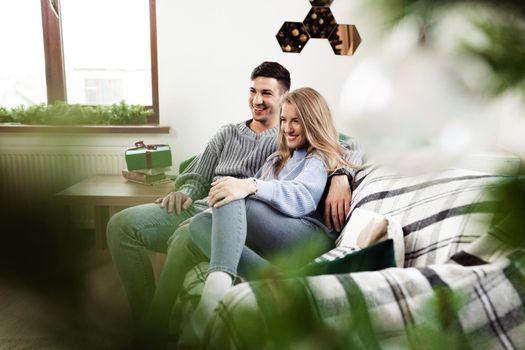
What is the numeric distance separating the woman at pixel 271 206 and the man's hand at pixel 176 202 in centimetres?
21

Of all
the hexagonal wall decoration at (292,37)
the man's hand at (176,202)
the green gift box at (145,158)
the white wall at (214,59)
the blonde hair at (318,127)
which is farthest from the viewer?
the white wall at (214,59)

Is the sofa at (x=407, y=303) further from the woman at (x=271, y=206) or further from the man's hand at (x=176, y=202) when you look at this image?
the man's hand at (x=176, y=202)

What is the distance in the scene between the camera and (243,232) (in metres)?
0.98

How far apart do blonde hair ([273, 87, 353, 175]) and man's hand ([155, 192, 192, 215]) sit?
1.58 ft

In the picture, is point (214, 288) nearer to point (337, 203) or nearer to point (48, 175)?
point (337, 203)

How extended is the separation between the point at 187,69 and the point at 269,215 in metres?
1.24

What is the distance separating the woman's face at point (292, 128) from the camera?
1253 mm

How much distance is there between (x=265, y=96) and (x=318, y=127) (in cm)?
33

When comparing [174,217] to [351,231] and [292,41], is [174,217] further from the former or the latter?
[292,41]

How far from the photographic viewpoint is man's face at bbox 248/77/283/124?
1.48m

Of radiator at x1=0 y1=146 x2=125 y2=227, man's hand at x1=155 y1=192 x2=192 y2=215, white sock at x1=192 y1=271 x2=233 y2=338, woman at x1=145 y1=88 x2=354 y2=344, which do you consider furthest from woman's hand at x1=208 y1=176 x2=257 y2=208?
radiator at x1=0 y1=146 x2=125 y2=227

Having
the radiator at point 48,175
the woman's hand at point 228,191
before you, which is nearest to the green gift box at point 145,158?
the woman's hand at point 228,191

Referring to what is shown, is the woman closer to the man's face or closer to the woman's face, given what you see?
the woman's face

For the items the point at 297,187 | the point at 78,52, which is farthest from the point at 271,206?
the point at 78,52
